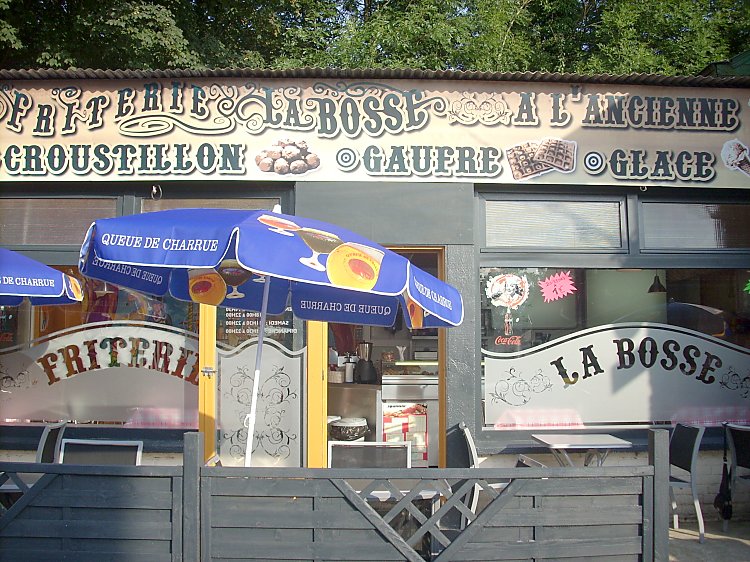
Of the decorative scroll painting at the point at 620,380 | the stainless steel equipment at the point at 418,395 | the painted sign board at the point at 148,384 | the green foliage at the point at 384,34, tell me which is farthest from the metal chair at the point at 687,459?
the green foliage at the point at 384,34

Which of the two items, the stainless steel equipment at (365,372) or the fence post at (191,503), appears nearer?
the fence post at (191,503)

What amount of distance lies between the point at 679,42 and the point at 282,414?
10.2 meters

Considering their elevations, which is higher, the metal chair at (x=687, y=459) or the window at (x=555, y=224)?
the window at (x=555, y=224)

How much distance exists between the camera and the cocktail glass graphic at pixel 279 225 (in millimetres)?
3412

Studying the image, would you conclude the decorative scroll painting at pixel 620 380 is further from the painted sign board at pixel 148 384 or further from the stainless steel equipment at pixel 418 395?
the painted sign board at pixel 148 384

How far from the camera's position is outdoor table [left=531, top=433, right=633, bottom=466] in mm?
5383

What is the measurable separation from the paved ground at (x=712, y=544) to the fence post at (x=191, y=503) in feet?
11.1

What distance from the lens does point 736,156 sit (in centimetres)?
621

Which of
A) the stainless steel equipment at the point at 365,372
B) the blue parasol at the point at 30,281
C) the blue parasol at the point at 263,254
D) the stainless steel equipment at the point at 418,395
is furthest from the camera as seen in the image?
the stainless steel equipment at the point at 365,372

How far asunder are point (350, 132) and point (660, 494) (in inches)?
149

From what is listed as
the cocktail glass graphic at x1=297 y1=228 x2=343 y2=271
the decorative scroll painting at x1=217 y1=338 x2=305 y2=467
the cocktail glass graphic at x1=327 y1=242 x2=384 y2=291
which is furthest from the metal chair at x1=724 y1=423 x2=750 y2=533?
the cocktail glass graphic at x1=297 y1=228 x2=343 y2=271

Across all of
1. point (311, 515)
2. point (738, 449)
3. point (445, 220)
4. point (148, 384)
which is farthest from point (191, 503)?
point (738, 449)

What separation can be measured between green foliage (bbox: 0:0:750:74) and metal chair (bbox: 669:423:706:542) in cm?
783

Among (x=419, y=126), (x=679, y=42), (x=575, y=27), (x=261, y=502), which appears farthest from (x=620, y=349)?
(x=575, y=27)
